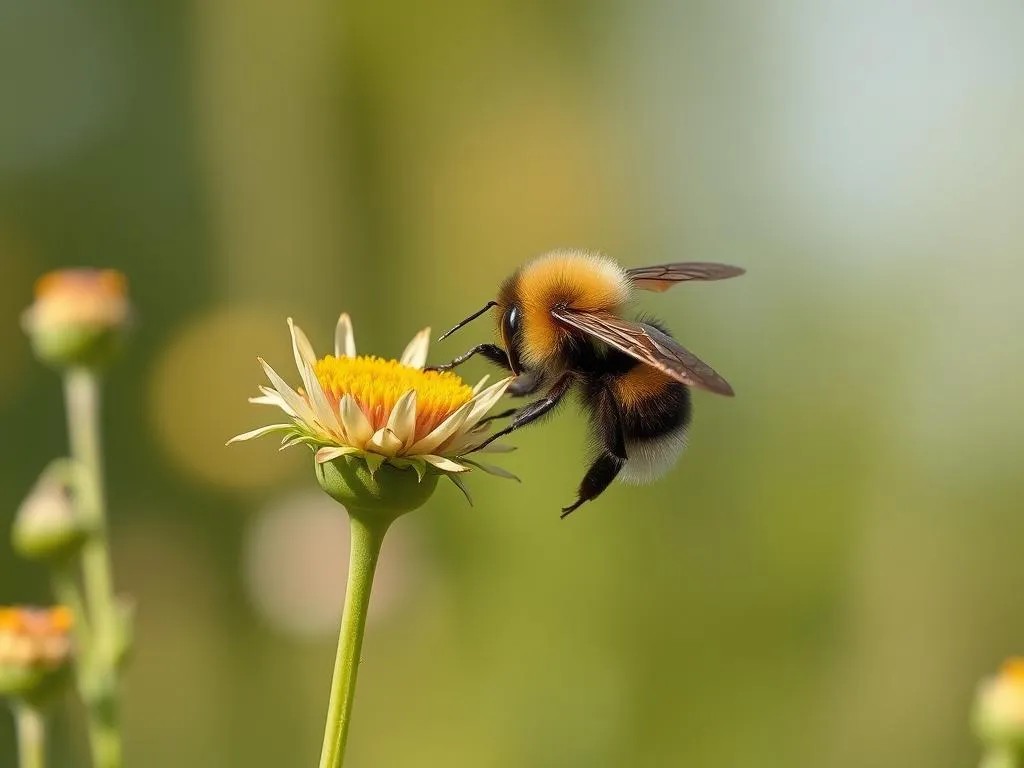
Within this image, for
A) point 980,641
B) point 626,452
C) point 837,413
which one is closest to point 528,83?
point 837,413

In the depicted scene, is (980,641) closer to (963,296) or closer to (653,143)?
(963,296)

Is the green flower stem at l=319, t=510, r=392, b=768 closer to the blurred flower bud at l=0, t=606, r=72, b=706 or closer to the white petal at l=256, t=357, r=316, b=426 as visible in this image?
the white petal at l=256, t=357, r=316, b=426

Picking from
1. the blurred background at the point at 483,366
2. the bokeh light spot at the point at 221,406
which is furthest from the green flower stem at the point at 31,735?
the bokeh light spot at the point at 221,406

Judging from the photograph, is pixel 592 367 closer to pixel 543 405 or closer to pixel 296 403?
pixel 543 405

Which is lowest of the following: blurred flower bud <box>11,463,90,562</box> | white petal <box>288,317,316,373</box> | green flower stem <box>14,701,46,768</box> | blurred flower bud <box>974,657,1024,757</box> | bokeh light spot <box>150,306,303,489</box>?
bokeh light spot <box>150,306,303,489</box>

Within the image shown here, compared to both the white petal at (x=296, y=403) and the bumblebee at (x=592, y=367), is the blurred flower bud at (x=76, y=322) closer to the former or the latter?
the bumblebee at (x=592, y=367)

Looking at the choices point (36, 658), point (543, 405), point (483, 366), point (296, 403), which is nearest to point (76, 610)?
point (36, 658)

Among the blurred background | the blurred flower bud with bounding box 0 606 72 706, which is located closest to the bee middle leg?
the blurred flower bud with bounding box 0 606 72 706
